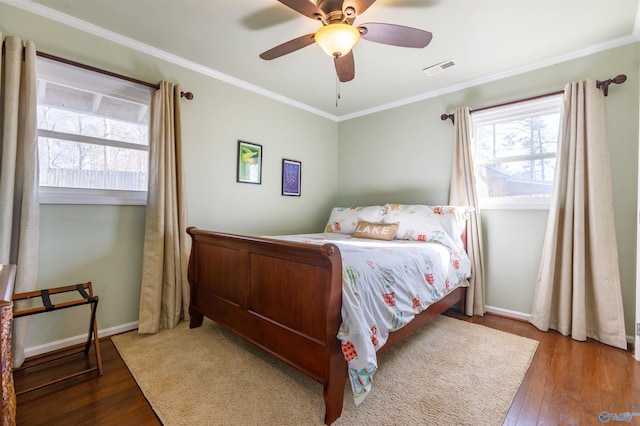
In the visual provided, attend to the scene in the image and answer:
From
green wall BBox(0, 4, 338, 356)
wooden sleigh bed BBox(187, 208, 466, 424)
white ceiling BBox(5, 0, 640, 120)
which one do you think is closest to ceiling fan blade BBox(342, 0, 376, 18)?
white ceiling BBox(5, 0, 640, 120)

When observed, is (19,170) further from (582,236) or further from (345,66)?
(582,236)

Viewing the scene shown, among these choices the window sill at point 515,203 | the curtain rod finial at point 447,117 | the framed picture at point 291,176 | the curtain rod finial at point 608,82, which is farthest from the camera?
the framed picture at point 291,176

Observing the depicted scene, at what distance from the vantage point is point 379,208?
10.8 feet

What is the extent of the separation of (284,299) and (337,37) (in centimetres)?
154

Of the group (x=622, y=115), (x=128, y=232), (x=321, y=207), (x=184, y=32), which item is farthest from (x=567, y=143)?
(x=128, y=232)

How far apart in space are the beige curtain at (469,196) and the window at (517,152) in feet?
0.56

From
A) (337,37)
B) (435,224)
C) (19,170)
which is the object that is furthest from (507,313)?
(19,170)

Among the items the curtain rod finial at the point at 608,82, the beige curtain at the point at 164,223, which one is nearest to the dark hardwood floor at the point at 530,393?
the beige curtain at the point at 164,223

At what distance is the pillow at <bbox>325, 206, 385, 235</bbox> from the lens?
322cm

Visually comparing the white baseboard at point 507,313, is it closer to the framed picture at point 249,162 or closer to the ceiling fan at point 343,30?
the ceiling fan at point 343,30

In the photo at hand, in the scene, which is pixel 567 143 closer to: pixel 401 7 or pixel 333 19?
pixel 401 7

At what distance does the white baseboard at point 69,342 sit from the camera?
77.8 inches

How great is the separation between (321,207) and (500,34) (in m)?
2.68

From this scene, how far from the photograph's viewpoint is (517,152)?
2.80m
